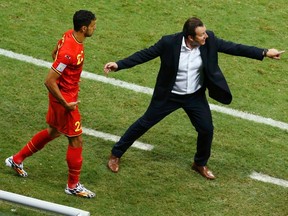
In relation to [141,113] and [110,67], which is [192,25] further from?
[141,113]

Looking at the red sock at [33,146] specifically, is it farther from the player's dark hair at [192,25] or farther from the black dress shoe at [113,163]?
the player's dark hair at [192,25]

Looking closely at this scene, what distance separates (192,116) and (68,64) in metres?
1.57

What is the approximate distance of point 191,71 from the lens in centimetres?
834

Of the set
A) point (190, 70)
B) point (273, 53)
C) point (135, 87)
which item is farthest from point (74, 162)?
point (135, 87)

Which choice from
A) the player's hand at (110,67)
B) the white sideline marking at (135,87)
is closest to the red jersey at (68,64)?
the player's hand at (110,67)

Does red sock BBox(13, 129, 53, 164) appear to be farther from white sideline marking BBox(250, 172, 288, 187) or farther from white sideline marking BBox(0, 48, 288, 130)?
white sideline marking BBox(0, 48, 288, 130)

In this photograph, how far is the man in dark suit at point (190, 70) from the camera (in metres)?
8.25

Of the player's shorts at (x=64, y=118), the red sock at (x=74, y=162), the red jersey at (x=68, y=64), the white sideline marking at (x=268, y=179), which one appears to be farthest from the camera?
the white sideline marking at (x=268, y=179)

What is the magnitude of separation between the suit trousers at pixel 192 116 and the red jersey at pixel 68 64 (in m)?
1.00

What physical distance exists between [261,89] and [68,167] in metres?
3.40

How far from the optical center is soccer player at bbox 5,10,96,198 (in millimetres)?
7738

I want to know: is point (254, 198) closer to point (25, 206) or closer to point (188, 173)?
point (188, 173)

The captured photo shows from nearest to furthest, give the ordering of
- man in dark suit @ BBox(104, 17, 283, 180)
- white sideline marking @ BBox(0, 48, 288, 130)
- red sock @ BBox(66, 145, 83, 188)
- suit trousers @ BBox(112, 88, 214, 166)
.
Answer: red sock @ BBox(66, 145, 83, 188) < man in dark suit @ BBox(104, 17, 283, 180) < suit trousers @ BBox(112, 88, 214, 166) < white sideline marking @ BBox(0, 48, 288, 130)

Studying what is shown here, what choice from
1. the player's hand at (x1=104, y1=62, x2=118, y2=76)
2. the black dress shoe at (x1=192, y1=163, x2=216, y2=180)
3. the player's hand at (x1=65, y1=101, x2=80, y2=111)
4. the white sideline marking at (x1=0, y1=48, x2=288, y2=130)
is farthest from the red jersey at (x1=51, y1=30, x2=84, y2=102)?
the white sideline marking at (x1=0, y1=48, x2=288, y2=130)
